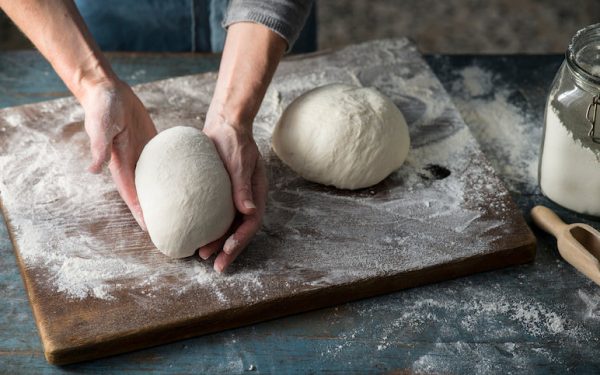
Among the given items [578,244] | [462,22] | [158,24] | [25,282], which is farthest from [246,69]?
[462,22]

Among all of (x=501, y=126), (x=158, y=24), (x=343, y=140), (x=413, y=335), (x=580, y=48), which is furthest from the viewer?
(x=158, y=24)

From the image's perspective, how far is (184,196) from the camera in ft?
4.49

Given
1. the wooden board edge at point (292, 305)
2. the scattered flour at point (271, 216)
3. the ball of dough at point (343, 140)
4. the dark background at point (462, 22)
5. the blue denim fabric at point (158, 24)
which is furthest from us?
the dark background at point (462, 22)

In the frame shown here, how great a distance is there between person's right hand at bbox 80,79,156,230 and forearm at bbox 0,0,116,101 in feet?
0.10

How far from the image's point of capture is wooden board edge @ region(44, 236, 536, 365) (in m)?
1.27

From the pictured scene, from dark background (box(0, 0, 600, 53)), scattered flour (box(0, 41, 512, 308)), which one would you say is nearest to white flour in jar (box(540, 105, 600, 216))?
scattered flour (box(0, 41, 512, 308))

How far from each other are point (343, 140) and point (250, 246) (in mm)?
303

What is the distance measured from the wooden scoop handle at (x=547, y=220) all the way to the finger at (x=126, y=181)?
79 cm

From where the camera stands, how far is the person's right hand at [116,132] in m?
1.45

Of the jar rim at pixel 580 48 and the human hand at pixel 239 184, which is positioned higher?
the jar rim at pixel 580 48

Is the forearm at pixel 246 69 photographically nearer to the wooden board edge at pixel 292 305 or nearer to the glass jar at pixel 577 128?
the wooden board edge at pixel 292 305

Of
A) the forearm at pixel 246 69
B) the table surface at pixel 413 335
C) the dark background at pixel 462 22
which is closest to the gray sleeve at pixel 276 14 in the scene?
the forearm at pixel 246 69

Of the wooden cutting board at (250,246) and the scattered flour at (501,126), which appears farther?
the scattered flour at (501,126)

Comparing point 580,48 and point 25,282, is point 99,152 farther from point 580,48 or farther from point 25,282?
point 580,48
